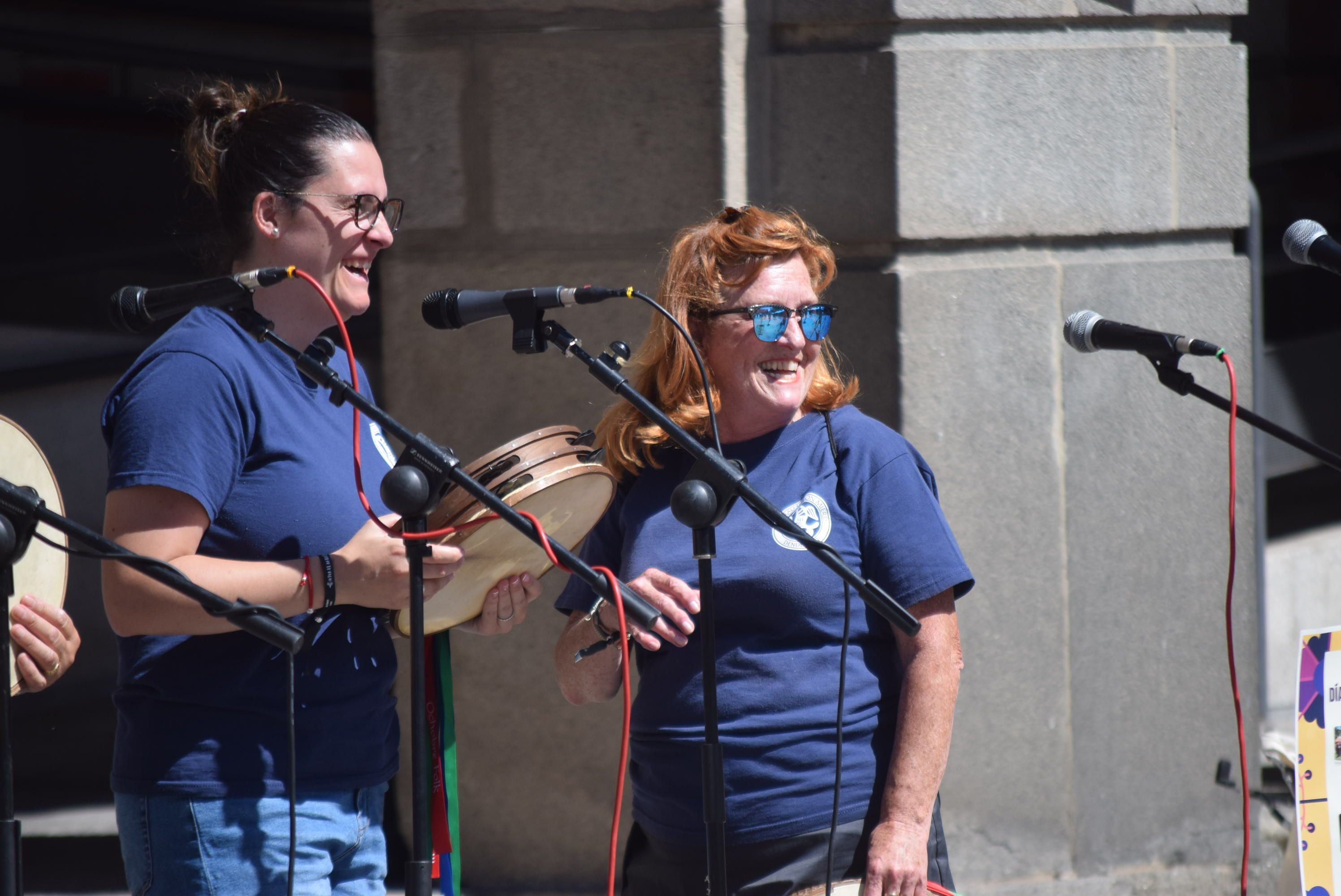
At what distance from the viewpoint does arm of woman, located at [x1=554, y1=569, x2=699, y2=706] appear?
6.93 feet

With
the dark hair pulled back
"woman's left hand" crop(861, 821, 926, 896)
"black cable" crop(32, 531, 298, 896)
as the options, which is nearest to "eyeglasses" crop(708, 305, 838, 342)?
the dark hair pulled back

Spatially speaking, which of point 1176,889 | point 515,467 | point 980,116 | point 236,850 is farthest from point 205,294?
point 1176,889

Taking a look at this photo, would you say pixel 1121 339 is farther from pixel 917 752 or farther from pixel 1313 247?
pixel 917 752

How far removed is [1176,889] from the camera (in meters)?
→ 3.76

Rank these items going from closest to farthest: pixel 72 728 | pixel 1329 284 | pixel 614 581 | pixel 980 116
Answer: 1. pixel 614 581
2. pixel 980 116
3. pixel 72 728
4. pixel 1329 284

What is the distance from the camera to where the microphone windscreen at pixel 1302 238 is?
224 centimetres

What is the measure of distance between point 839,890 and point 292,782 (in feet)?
3.10

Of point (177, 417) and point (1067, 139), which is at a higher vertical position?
point (1067, 139)

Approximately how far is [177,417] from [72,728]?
394 cm

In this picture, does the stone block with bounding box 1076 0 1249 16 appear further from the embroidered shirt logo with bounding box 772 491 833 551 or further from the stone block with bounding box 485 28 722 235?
the embroidered shirt logo with bounding box 772 491 833 551

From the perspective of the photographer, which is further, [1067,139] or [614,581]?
[1067,139]

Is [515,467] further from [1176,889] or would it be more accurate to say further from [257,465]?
[1176,889]

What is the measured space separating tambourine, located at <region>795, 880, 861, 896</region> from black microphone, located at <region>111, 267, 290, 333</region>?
4.38 feet

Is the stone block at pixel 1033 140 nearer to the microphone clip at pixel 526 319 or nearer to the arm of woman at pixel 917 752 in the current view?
the arm of woman at pixel 917 752
